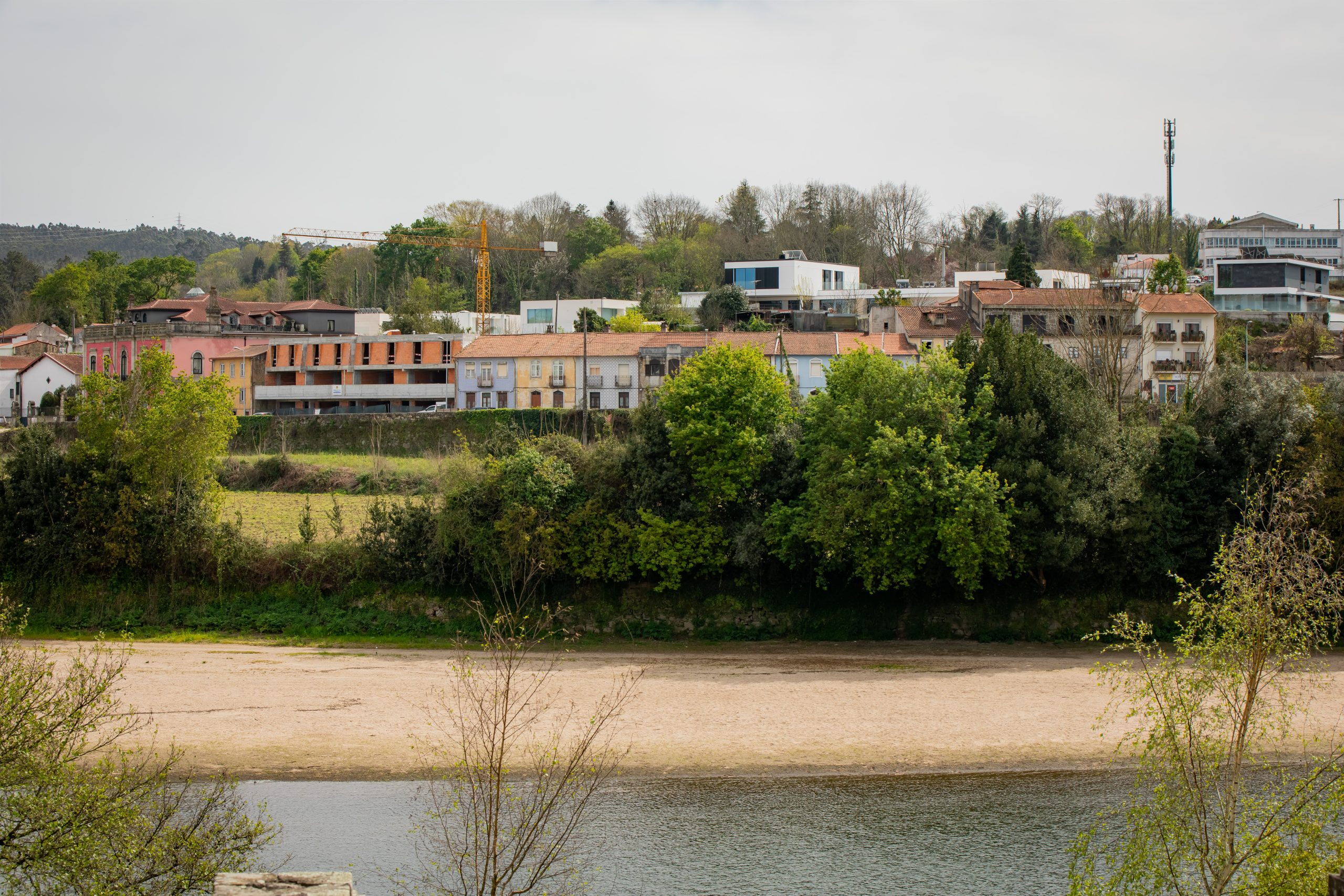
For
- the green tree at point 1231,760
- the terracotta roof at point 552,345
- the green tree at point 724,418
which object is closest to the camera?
the green tree at point 1231,760

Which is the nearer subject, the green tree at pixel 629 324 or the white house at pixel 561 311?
the green tree at pixel 629 324

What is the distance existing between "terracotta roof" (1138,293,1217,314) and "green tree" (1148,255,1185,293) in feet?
7.42

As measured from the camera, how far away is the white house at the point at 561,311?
97.3 m

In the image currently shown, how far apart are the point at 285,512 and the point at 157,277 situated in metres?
81.5

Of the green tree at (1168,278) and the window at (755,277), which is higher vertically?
the window at (755,277)

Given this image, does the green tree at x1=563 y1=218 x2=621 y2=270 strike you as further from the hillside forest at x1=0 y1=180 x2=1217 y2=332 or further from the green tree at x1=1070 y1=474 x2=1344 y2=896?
the green tree at x1=1070 y1=474 x2=1344 y2=896

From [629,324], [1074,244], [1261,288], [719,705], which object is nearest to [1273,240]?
[1074,244]

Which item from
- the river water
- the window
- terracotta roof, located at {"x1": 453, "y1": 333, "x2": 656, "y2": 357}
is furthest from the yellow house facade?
the river water

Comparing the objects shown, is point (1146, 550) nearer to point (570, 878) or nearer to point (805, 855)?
point (805, 855)

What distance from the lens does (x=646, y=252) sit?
119375 millimetres

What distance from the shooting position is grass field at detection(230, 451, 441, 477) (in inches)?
2447

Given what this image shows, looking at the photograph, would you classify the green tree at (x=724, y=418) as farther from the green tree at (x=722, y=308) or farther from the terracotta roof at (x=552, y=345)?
the green tree at (x=722, y=308)

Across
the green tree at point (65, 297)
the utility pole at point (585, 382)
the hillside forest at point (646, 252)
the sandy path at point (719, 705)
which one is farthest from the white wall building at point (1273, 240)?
the green tree at point (65, 297)

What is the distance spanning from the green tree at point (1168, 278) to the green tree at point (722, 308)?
30.8 m
